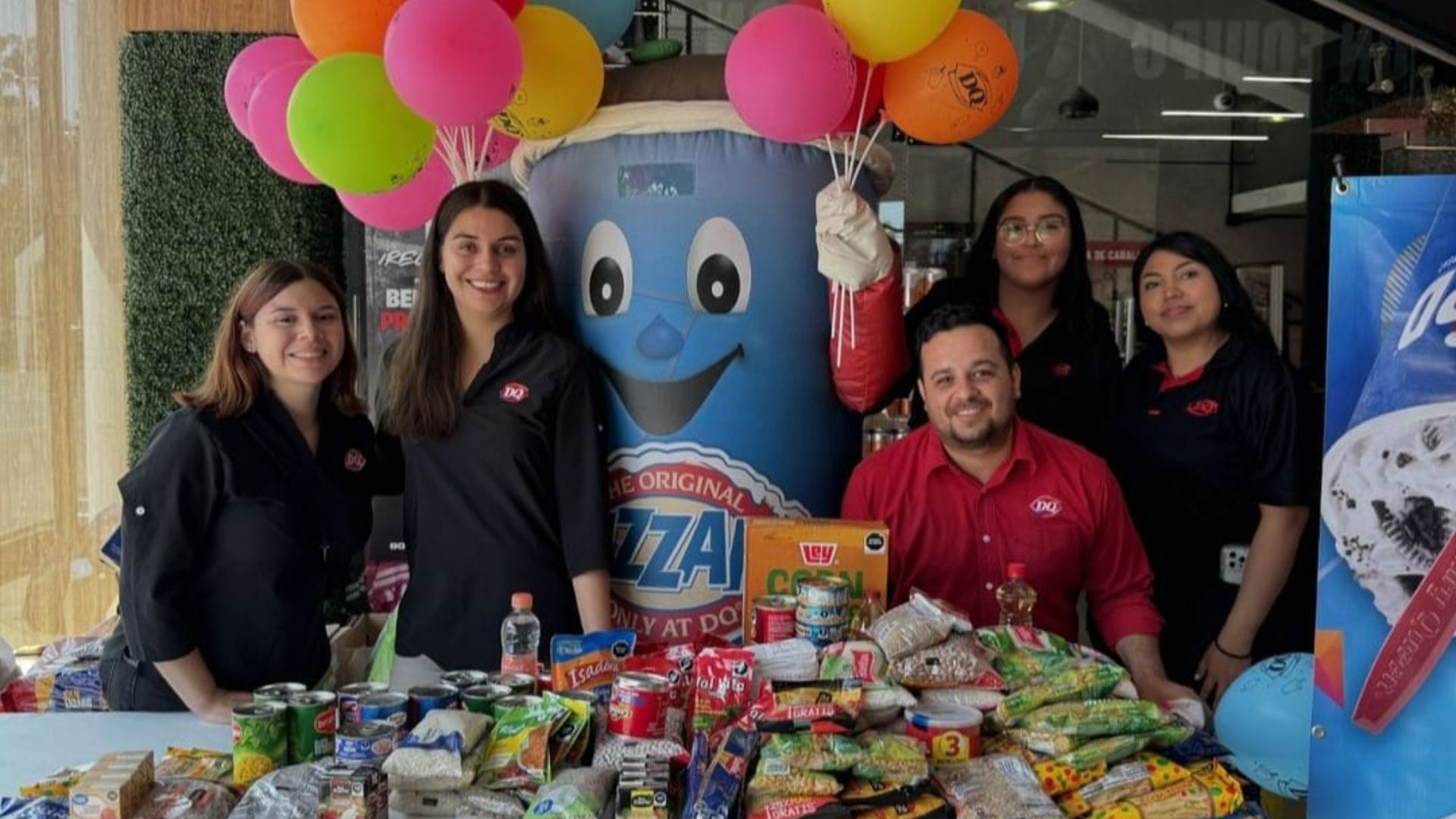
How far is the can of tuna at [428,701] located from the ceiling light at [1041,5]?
659 centimetres

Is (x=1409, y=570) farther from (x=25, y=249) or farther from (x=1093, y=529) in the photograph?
(x=25, y=249)

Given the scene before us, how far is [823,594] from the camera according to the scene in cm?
200

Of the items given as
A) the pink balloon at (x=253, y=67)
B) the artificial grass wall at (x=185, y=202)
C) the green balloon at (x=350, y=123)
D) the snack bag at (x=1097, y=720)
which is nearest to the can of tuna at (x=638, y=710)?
the snack bag at (x=1097, y=720)

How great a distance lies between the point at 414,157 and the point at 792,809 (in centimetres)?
168

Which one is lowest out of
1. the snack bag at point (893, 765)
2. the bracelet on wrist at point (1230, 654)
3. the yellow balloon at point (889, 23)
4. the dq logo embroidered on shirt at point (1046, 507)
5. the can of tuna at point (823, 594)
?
the bracelet on wrist at point (1230, 654)

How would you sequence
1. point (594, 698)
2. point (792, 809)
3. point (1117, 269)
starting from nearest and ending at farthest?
point (792, 809) < point (594, 698) < point (1117, 269)

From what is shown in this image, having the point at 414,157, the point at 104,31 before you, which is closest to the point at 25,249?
the point at 104,31

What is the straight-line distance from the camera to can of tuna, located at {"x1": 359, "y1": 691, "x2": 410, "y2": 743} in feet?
5.68

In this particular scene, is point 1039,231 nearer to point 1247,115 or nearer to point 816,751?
point 816,751

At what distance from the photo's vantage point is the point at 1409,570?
1859mm

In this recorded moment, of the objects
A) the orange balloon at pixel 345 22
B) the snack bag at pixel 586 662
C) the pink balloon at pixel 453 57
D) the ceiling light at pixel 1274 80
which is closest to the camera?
the snack bag at pixel 586 662

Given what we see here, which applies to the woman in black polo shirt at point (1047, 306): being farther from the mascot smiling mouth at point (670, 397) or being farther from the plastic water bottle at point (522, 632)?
the plastic water bottle at point (522, 632)

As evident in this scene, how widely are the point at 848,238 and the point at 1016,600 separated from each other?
2.63ft

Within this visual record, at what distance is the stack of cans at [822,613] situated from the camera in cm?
200
